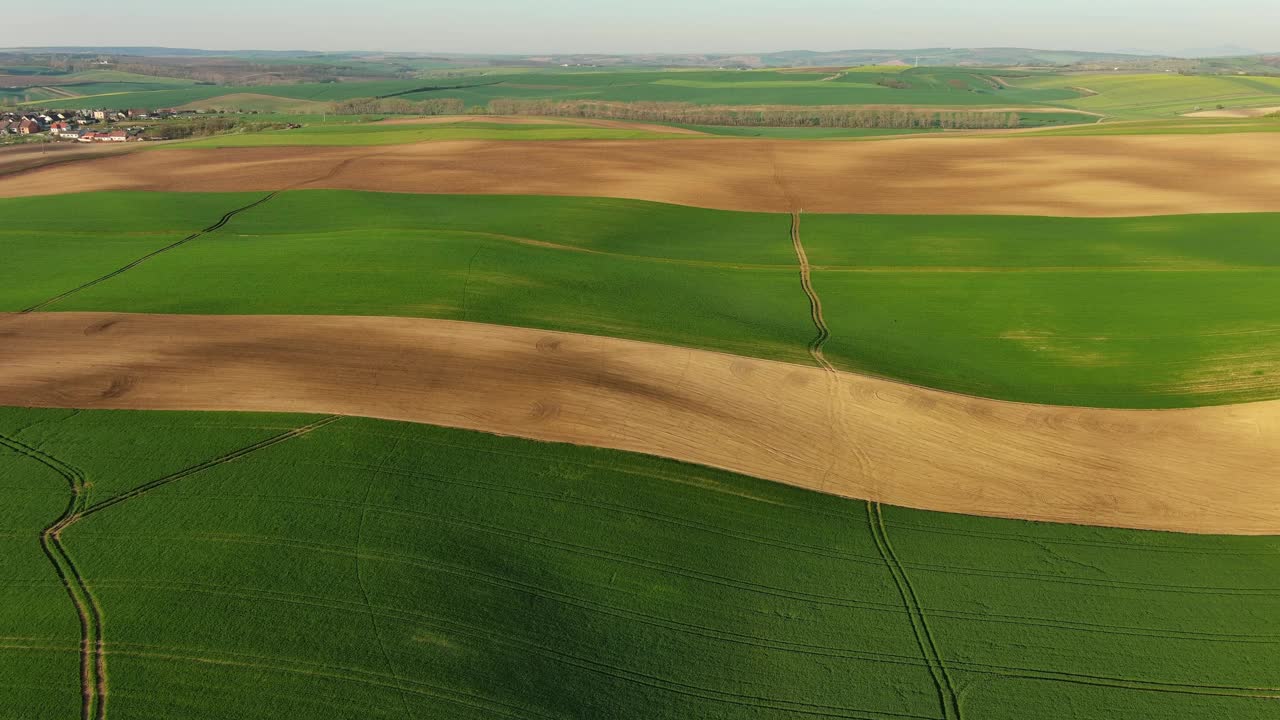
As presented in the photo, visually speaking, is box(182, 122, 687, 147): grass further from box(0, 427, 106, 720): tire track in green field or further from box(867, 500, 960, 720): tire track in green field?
box(867, 500, 960, 720): tire track in green field

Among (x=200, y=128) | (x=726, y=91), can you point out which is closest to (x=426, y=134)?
(x=200, y=128)

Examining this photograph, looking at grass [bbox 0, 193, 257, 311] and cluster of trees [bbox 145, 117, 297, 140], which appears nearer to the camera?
grass [bbox 0, 193, 257, 311]

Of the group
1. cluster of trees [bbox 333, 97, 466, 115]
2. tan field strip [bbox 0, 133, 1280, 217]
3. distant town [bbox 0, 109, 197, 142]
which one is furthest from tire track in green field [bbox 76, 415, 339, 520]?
cluster of trees [bbox 333, 97, 466, 115]

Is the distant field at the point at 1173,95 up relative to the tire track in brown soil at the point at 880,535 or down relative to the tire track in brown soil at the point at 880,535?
up

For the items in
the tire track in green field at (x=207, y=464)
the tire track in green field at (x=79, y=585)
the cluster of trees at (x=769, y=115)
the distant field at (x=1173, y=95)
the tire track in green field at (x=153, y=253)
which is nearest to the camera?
the tire track in green field at (x=79, y=585)

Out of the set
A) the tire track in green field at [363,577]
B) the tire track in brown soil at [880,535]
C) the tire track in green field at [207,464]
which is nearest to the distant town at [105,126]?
the tire track in green field at [207,464]

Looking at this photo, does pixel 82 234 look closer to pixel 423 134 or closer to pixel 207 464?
pixel 207 464

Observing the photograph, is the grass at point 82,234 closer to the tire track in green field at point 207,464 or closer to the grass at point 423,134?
the tire track in green field at point 207,464
